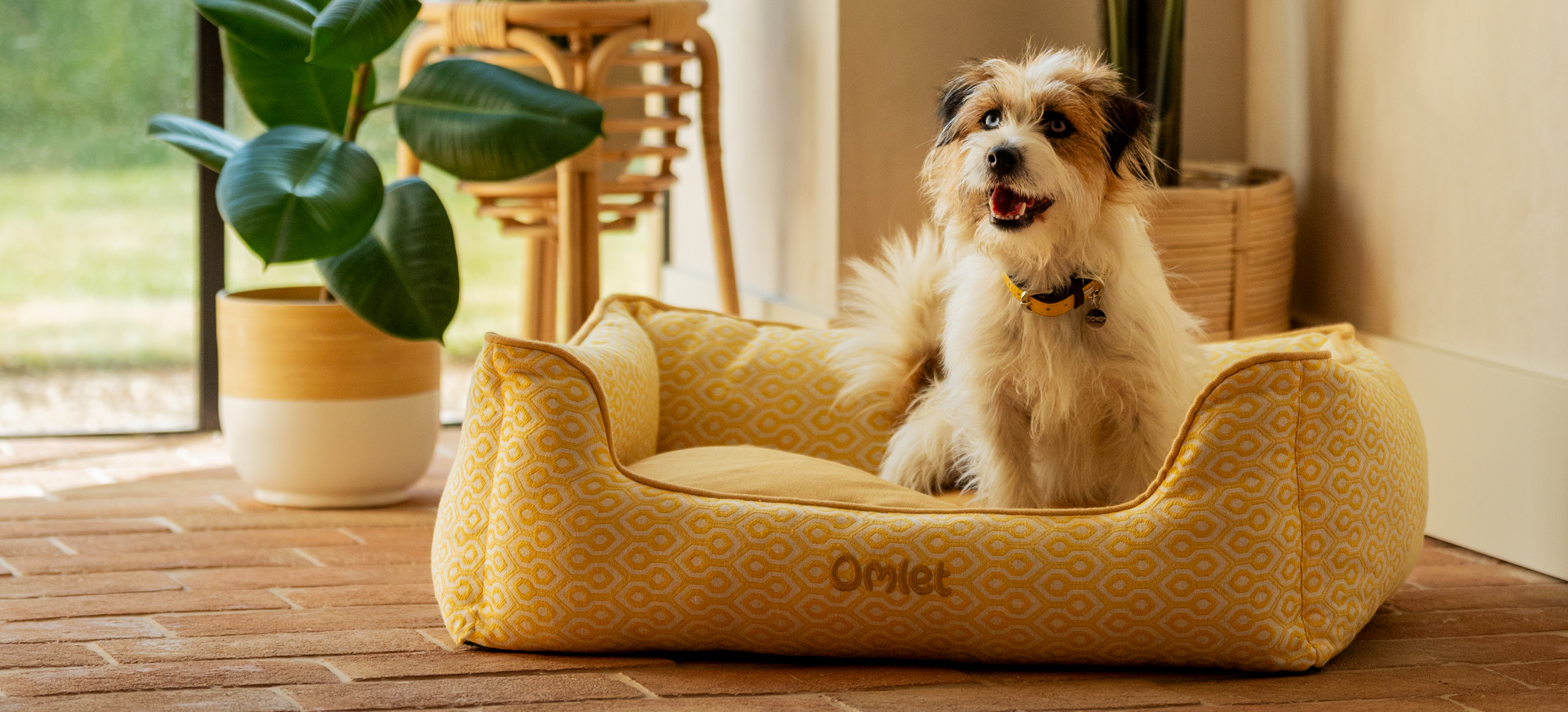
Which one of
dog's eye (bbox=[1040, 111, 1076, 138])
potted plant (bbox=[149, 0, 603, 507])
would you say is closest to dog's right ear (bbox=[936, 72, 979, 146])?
dog's eye (bbox=[1040, 111, 1076, 138])

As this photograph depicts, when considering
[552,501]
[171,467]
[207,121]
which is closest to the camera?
[552,501]

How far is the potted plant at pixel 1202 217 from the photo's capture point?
2730 mm

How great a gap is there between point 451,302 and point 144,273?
1.61 m

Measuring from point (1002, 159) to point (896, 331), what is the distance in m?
0.64

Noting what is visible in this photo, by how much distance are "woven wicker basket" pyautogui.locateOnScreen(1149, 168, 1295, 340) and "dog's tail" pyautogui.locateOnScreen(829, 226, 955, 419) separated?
1.49 feet

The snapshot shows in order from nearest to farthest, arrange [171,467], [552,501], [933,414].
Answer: [552,501], [933,414], [171,467]

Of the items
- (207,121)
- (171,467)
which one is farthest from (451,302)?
(207,121)

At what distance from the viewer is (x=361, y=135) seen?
12.0ft

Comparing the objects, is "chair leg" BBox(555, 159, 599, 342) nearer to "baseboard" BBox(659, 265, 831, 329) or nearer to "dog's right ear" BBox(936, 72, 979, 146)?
"baseboard" BBox(659, 265, 831, 329)

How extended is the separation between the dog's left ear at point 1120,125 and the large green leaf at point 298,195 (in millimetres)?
1067

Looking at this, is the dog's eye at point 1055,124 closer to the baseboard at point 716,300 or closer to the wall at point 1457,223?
the wall at point 1457,223

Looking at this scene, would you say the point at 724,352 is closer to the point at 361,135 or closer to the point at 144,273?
the point at 361,135

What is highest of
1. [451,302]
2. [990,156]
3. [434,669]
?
[990,156]

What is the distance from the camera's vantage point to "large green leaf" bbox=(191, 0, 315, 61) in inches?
92.6
